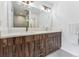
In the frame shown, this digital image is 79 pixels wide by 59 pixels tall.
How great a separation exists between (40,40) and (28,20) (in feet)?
1.66

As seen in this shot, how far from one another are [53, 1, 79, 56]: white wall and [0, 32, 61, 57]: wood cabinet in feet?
0.48

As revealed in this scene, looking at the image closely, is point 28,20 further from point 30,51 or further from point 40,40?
point 30,51

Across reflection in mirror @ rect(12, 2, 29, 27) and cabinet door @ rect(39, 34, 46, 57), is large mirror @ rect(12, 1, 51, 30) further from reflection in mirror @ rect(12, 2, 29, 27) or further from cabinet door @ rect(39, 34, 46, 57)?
cabinet door @ rect(39, 34, 46, 57)

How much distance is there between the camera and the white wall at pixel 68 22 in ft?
7.98

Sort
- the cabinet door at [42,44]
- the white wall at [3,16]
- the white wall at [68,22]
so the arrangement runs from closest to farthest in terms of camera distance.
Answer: the white wall at [3,16], the white wall at [68,22], the cabinet door at [42,44]

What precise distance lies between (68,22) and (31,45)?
0.88 m

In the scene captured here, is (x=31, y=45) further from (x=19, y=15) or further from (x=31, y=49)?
(x=19, y=15)

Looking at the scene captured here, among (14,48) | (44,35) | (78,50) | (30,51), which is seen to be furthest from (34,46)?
(78,50)

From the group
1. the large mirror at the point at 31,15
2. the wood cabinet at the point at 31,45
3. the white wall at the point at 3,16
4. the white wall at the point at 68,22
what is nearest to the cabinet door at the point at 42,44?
the wood cabinet at the point at 31,45

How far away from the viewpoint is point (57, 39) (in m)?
2.56

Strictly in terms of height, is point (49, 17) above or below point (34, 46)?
above

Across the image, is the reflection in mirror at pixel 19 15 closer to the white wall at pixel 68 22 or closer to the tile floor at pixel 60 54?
the white wall at pixel 68 22

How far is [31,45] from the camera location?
8.10ft

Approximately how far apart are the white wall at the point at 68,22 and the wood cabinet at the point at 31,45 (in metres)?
0.15
